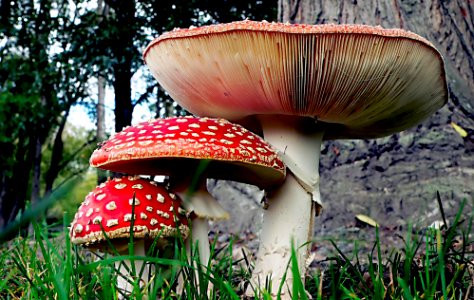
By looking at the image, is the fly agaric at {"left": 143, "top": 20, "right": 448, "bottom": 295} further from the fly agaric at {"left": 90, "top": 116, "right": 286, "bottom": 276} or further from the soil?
the soil

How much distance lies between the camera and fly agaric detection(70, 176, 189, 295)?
5.16 ft

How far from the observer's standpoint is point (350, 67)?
169 cm

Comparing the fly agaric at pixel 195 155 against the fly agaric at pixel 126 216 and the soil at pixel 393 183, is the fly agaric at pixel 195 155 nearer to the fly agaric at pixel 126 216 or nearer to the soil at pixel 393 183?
the fly agaric at pixel 126 216

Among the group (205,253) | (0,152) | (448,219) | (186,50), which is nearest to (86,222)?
(205,253)

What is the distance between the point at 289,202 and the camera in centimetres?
198

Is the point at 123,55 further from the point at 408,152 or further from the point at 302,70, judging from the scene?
the point at 302,70

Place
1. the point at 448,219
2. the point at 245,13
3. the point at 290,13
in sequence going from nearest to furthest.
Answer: the point at 448,219
the point at 290,13
the point at 245,13

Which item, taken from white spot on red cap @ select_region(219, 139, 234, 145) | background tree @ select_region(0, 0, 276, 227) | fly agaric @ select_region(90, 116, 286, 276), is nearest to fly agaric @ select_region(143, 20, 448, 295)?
fly agaric @ select_region(90, 116, 286, 276)

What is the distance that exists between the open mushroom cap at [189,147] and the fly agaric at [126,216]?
0.35 feet

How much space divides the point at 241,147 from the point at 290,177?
45cm

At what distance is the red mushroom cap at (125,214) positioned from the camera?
5.16 ft

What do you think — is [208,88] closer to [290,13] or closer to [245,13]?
[290,13]

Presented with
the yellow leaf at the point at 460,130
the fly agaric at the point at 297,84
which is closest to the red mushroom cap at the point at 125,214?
the fly agaric at the point at 297,84

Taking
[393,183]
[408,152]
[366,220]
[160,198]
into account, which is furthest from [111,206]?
[408,152]
